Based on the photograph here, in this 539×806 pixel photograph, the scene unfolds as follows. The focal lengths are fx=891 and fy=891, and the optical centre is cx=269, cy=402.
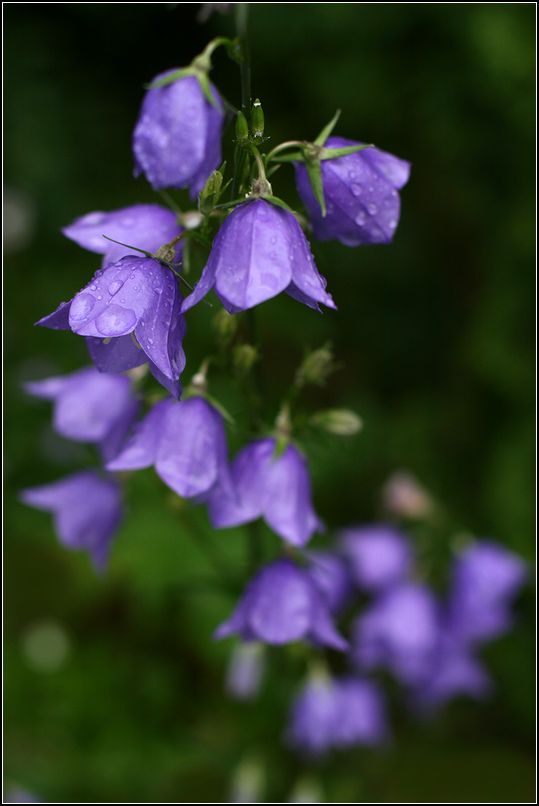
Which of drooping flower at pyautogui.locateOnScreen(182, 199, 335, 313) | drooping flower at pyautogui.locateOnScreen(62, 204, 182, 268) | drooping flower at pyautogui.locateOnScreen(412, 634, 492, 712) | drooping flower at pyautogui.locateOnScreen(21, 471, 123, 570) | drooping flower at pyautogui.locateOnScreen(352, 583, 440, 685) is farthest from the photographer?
drooping flower at pyautogui.locateOnScreen(412, 634, 492, 712)

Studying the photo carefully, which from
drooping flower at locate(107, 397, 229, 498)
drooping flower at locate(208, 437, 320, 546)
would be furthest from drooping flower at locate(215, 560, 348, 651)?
drooping flower at locate(107, 397, 229, 498)

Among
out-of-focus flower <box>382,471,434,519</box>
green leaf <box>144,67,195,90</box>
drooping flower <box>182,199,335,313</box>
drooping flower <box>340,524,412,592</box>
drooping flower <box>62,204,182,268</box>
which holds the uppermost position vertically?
green leaf <box>144,67,195,90</box>

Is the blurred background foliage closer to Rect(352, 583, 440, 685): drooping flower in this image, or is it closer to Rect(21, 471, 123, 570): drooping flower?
Rect(352, 583, 440, 685): drooping flower

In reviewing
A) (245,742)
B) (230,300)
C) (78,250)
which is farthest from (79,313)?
(78,250)

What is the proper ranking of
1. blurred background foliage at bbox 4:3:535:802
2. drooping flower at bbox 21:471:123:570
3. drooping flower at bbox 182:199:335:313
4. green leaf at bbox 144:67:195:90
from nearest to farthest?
drooping flower at bbox 182:199:335:313 < green leaf at bbox 144:67:195:90 < drooping flower at bbox 21:471:123:570 < blurred background foliage at bbox 4:3:535:802

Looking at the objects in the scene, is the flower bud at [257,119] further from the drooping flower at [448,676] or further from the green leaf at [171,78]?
the drooping flower at [448,676]

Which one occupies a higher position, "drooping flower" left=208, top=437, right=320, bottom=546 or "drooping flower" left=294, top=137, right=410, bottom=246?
"drooping flower" left=294, top=137, right=410, bottom=246

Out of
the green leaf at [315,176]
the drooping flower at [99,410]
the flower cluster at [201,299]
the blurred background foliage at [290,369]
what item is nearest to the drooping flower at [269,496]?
the flower cluster at [201,299]
